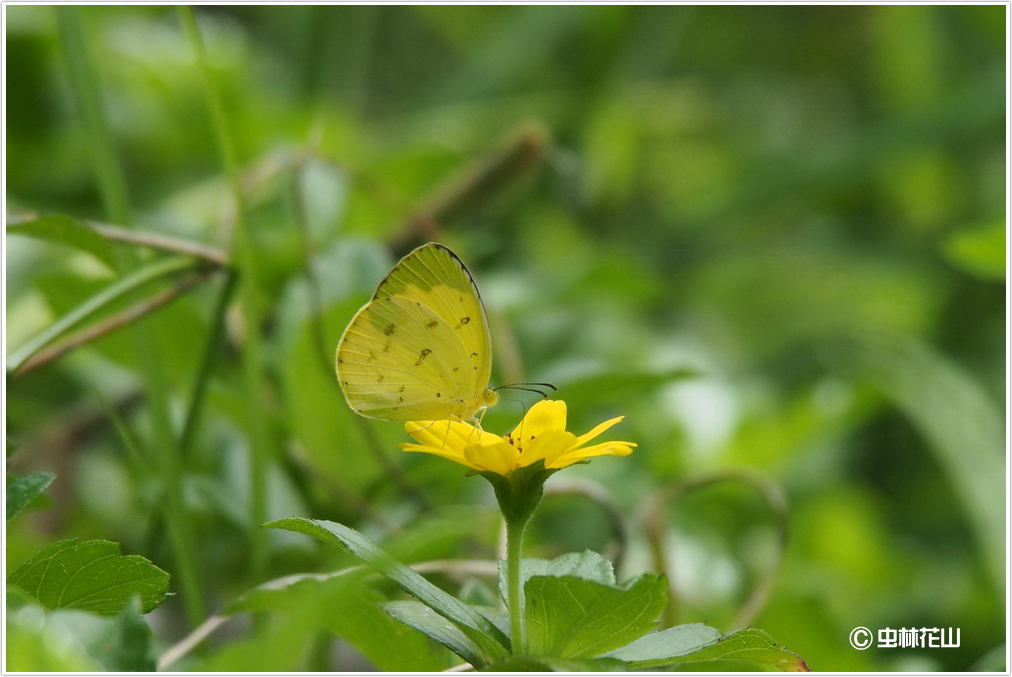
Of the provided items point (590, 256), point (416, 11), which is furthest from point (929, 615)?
point (416, 11)

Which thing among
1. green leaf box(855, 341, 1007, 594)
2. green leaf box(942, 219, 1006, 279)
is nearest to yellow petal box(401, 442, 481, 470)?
green leaf box(942, 219, 1006, 279)

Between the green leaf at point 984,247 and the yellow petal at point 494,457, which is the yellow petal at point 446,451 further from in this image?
the green leaf at point 984,247

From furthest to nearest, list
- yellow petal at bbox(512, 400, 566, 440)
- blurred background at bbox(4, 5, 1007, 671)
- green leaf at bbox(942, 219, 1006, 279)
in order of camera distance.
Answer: green leaf at bbox(942, 219, 1006, 279), blurred background at bbox(4, 5, 1007, 671), yellow petal at bbox(512, 400, 566, 440)

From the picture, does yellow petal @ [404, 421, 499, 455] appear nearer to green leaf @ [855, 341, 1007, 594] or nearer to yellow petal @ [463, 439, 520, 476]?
yellow petal @ [463, 439, 520, 476]

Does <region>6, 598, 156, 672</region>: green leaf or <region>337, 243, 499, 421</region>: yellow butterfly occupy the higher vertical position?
<region>337, 243, 499, 421</region>: yellow butterfly

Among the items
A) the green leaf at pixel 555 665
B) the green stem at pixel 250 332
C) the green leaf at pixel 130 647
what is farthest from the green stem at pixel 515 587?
the green stem at pixel 250 332

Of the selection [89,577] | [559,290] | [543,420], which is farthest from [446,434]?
[559,290]

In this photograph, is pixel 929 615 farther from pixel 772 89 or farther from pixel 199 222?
pixel 772 89
